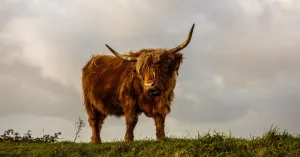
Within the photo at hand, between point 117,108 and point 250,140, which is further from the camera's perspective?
point 117,108

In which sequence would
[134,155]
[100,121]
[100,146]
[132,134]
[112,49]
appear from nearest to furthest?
1. [134,155]
2. [100,146]
3. [132,134]
4. [112,49]
5. [100,121]

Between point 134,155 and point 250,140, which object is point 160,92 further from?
point 250,140

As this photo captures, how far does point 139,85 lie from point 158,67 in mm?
819

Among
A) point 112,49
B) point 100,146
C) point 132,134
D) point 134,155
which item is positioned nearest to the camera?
point 134,155

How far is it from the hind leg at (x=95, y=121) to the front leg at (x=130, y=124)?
8.57 ft

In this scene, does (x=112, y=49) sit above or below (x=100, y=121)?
above

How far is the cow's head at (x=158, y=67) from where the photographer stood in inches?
436

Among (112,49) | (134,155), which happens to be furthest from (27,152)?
(134,155)

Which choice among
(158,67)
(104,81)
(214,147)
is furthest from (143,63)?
(214,147)

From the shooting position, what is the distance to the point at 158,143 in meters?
9.71

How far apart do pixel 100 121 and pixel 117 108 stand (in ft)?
6.15

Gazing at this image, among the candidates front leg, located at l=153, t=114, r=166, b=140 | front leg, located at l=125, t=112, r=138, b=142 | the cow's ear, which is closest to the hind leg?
front leg, located at l=125, t=112, r=138, b=142

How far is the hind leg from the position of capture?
1441 cm

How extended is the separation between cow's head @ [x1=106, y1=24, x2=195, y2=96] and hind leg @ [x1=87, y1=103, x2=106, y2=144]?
10.8 feet
